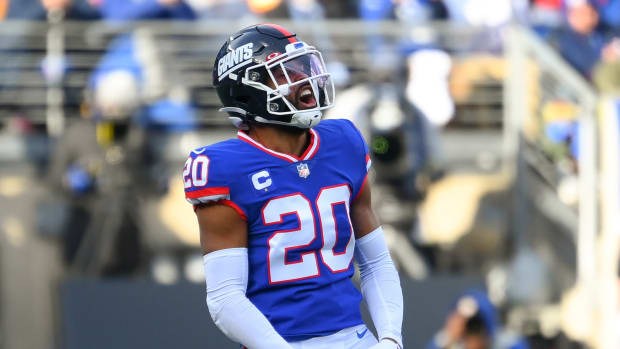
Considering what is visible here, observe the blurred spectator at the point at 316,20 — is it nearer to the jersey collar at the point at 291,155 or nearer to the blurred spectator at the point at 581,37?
the blurred spectator at the point at 581,37

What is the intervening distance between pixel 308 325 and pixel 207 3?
4.35m

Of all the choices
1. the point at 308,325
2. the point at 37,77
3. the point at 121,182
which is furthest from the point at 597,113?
the point at 308,325

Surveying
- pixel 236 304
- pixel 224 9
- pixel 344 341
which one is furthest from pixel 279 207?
pixel 224 9

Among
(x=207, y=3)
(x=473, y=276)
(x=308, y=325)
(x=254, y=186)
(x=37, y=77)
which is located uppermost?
(x=207, y=3)

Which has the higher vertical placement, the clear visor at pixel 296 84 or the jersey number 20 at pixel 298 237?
the clear visor at pixel 296 84

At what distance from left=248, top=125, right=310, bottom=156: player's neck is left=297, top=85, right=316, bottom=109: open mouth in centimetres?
8

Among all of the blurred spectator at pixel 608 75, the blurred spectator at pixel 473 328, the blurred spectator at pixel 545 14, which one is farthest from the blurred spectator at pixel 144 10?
the blurred spectator at pixel 608 75

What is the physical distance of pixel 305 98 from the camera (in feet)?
8.45

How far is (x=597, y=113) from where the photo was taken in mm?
6422

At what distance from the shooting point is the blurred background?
6152 mm

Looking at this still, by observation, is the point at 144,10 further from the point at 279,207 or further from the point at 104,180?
the point at 279,207

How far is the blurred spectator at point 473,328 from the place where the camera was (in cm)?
607

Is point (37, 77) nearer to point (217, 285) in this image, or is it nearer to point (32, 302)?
point (32, 302)

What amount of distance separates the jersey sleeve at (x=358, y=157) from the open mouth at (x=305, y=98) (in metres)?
0.17
